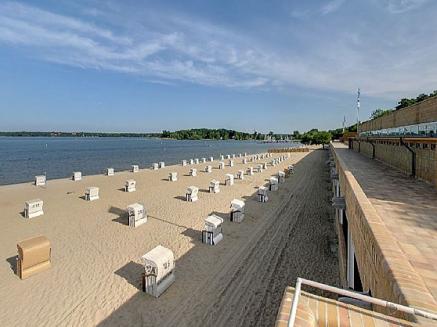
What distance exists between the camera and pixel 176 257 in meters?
8.66

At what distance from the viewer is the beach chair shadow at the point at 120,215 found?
11.9 metres

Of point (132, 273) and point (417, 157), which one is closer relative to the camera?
point (132, 273)

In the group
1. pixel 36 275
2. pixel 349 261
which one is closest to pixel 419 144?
pixel 349 261

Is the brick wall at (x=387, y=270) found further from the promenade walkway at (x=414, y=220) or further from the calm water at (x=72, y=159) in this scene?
the calm water at (x=72, y=159)

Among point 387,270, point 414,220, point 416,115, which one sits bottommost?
point 414,220

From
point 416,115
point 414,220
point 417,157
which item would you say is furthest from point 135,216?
point 416,115

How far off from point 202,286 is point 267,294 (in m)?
1.65

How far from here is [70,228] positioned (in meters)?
11.0

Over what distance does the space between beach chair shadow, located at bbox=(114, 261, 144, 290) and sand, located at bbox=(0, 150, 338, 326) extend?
3 centimetres

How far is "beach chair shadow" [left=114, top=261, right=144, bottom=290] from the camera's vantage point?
7199 mm

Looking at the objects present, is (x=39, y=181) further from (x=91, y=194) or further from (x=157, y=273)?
(x=157, y=273)

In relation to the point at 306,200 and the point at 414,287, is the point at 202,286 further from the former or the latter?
the point at 306,200

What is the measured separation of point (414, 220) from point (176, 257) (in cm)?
638

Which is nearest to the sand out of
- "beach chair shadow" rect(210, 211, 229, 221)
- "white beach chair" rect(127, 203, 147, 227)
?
"beach chair shadow" rect(210, 211, 229, 221)
